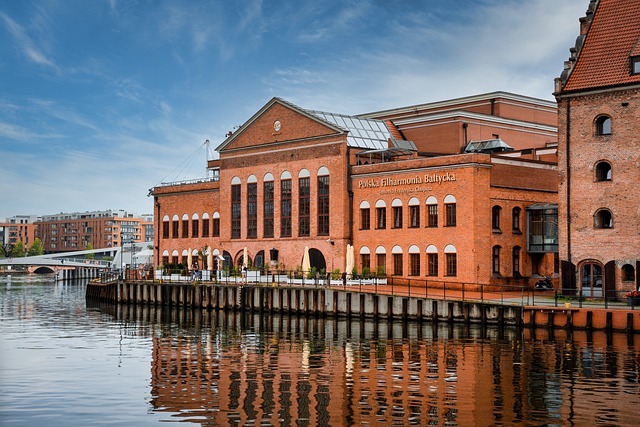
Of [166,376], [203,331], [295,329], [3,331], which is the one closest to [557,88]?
[295,329]

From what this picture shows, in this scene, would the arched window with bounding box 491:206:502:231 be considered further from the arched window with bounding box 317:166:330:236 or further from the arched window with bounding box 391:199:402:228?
the arched window with bounding box 317:166:330:236

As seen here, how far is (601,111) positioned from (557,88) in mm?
3211

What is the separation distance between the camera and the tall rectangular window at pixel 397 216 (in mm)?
65812

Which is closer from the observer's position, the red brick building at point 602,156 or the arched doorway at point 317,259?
the red brick building at point 602,156

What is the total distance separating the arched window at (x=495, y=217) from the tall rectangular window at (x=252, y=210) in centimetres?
2423

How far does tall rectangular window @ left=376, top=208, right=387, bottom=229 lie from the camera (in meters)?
67.2

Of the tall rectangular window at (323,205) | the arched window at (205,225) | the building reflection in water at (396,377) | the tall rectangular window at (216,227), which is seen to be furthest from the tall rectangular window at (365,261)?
the arched window at (205,225)

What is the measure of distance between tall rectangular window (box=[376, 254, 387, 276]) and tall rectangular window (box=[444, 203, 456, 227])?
6.37 metres

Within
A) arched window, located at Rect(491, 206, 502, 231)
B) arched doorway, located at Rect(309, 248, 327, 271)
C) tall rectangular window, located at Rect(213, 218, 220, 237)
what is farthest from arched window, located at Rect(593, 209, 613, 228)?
tall rectangular window, located at Rect(213, 218, 220, 237)

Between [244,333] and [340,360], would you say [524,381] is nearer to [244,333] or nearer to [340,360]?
[340,360]

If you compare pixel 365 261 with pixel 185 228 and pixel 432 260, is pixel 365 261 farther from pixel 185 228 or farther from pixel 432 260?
pixel 185 228

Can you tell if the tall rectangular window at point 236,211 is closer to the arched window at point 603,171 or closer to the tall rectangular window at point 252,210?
the tall rectangular window at point 252,210

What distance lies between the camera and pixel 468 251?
6041cm

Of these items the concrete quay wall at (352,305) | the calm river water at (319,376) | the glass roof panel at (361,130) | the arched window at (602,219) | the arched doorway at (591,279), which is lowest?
the calm river water at (319,376)
